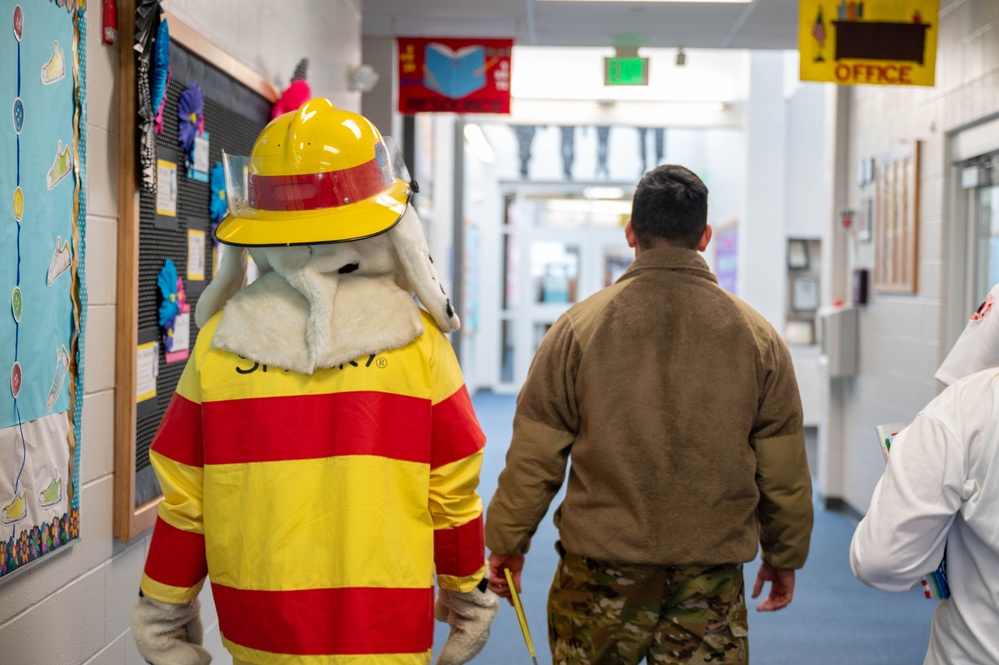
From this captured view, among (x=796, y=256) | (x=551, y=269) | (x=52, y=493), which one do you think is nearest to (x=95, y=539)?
(x=52, y=493)

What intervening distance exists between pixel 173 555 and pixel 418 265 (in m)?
0.57

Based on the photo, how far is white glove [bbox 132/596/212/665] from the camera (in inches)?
61.9

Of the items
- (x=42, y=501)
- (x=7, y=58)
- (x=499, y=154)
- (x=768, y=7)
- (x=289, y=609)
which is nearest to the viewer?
(x=289, y=609)

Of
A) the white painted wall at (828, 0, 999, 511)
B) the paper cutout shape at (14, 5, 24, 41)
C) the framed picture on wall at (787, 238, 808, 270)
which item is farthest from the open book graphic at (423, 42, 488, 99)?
the framed picture on wall at (787, 238, 808, 270)

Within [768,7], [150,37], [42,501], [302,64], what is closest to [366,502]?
[42,501]

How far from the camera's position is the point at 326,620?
151cm

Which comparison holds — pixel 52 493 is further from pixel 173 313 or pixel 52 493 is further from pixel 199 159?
pixel 199 159

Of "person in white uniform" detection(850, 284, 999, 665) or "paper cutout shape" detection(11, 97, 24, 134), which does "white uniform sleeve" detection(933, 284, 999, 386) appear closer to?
"person in white uniform" detection(850, 284, 999, 665)

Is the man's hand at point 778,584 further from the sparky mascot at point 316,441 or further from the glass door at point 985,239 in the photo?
the glass door at point 985,239

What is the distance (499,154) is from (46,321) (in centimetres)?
1203

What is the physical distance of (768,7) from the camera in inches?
206

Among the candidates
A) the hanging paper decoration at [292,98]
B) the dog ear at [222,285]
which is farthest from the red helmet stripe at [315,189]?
the hanging paper decoration at [292,98]

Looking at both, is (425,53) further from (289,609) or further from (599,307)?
(289,609)

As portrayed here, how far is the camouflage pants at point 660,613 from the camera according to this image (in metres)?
1.98
